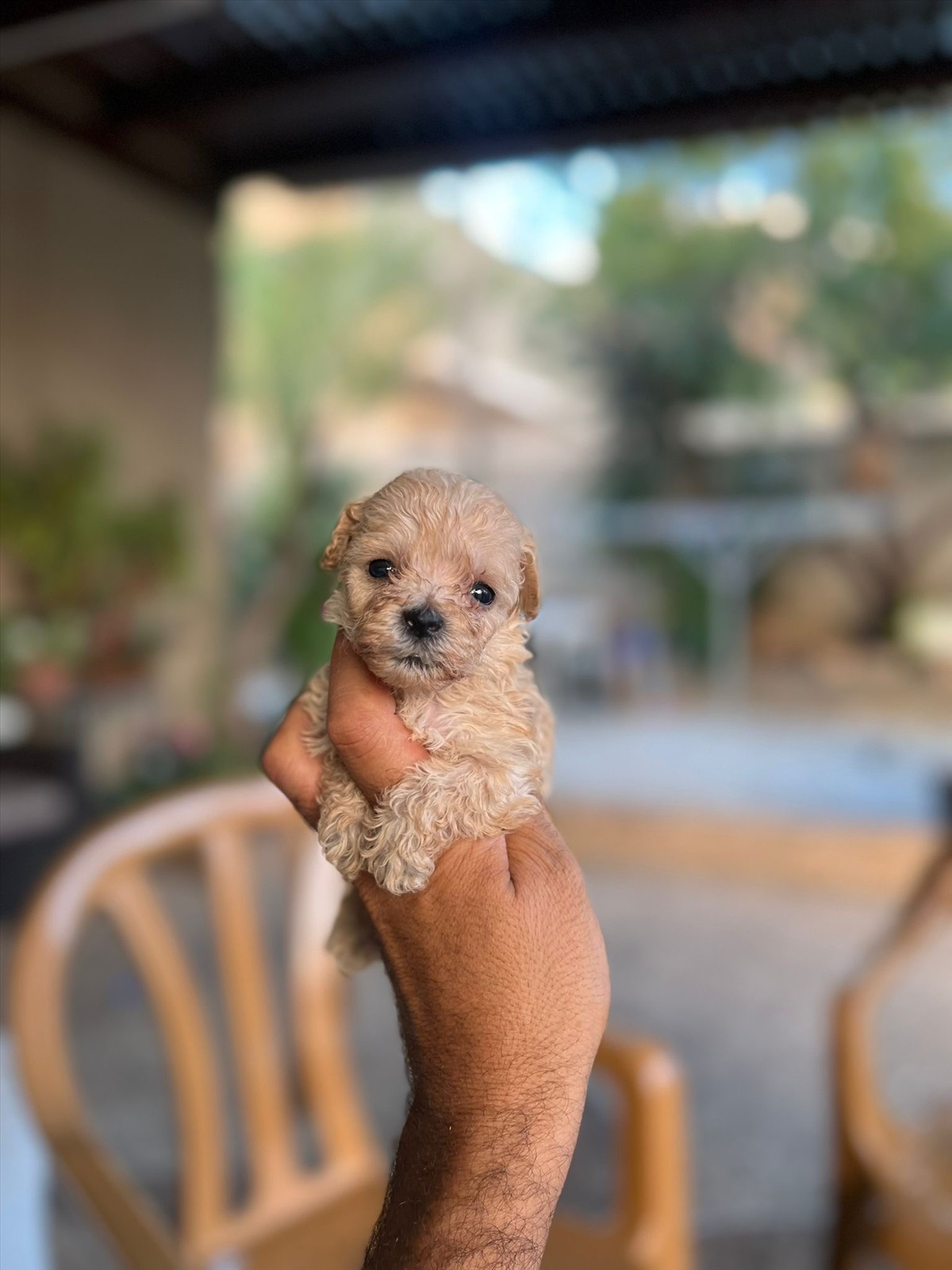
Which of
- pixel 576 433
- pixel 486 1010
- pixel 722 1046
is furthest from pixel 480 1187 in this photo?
pixel 576 433

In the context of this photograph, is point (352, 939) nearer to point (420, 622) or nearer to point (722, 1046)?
point (420, 622)

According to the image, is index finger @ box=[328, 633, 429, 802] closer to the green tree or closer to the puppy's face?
the puppy's face

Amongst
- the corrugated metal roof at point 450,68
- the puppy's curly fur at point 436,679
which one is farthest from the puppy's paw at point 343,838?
the corrugated metal roof at point 450,68

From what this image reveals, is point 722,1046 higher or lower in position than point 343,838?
lower

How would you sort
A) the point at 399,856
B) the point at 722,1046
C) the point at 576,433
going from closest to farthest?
the point at 399,856 < the point at 722,1046 < the point at 576,433

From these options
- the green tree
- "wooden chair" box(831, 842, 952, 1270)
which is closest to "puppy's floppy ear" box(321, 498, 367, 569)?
"wooden chair" box(831, 842, 952, 1270)

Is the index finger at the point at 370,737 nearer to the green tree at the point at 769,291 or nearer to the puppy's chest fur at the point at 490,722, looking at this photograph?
the puppy's chest fur at the point at 490,722

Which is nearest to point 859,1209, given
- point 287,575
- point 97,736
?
point 97,736
